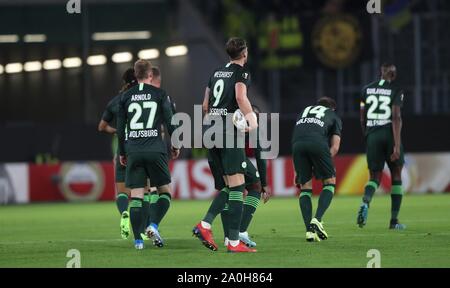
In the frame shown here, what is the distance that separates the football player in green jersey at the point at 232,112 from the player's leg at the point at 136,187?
2.81 ft

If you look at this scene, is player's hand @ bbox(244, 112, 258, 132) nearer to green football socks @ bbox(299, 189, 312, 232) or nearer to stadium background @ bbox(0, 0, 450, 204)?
green football socks @ bbox(299, 189, 312, 232)

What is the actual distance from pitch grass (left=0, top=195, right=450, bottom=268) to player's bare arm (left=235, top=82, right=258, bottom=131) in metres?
1.43

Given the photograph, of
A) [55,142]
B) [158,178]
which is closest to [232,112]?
[158,178]

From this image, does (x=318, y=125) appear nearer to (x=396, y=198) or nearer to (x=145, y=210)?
(x=396, y=198)

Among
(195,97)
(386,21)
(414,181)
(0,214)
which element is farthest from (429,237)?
(195,97)

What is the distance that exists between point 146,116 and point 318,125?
246 centimetres

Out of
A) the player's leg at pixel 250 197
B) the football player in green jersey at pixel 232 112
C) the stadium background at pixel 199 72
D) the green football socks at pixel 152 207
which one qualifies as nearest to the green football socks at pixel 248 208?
the player's leg at pixel 250 197

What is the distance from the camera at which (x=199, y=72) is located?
33.0m

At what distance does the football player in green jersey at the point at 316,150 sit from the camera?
47.1ft

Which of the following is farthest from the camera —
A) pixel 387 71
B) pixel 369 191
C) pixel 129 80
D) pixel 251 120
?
pixel 387 71

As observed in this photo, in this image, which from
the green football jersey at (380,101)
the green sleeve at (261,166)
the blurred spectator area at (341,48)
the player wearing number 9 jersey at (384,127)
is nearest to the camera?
the green sleeve at (261,166)

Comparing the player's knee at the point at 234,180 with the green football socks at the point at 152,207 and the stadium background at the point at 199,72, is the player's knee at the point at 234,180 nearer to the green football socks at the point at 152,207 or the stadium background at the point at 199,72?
the green football socks at the point at 152,207

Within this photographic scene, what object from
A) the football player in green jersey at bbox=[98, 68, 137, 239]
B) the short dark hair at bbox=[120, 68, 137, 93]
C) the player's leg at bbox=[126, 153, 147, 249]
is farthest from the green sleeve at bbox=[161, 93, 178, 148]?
the short dark hair at bbox=[120, 68, 137, 93]

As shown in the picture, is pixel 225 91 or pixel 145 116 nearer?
pixel 225 91
